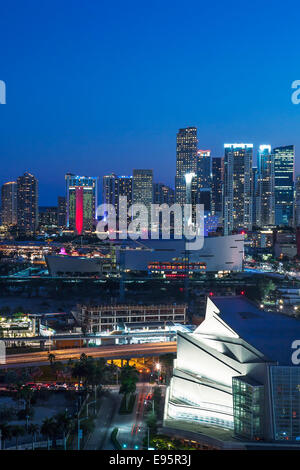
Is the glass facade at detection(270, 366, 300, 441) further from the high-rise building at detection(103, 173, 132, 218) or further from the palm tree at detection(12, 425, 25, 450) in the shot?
the high-rise building at detection(103, 173, 132, 218)

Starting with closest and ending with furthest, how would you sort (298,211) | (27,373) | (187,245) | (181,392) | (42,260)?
(181,392) → (27,373) → (187,245) → (42,260) → (298,211)

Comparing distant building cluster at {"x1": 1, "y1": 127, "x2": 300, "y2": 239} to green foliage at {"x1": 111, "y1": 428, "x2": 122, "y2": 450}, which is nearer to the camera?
green foliage at {"x1": 111, "y1": 428, "x2": 122, "y2": 450}

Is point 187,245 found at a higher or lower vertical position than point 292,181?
lower

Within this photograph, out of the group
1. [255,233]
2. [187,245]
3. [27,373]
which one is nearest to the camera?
[27,373]

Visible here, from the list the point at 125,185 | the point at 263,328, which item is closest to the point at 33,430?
the point at 263,328

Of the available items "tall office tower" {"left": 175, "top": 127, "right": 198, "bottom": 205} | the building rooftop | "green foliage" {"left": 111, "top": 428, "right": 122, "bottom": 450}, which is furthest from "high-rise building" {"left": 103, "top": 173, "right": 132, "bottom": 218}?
"green foliage" {"left": 111, "top": 428, "right": 122, "bottom": 450}

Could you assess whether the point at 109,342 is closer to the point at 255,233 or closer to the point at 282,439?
the point at 282,439
